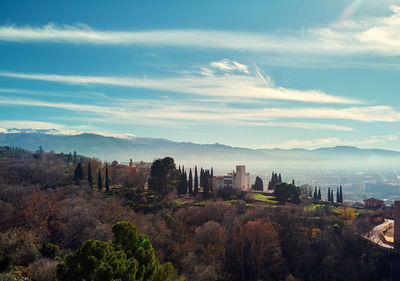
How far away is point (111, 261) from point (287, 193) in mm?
38836

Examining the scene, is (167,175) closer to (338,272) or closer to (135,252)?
(338,272)

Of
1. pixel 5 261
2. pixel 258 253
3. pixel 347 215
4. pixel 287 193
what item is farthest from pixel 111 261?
pixel 287 193

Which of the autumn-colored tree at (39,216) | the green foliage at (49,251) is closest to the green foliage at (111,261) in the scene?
the green foliage at (49,251)

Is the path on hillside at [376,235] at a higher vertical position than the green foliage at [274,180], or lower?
lower

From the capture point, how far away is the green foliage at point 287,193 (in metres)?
47.9

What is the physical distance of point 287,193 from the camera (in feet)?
157

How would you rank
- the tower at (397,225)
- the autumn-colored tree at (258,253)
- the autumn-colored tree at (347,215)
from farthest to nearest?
the autumn-colored tree at (347,215), the tower at (397,225), the autumn-colored tree at (258,253)

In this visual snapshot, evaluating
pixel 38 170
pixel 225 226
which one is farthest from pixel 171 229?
pixel 38 170

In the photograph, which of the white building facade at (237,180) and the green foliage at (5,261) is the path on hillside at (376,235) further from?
the green foliage at (5,261)

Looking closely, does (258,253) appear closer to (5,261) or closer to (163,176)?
(5,261)

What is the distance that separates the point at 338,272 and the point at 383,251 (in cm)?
656

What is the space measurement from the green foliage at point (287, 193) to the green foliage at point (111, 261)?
35.4 metres

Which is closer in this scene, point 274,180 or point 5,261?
point 5,261

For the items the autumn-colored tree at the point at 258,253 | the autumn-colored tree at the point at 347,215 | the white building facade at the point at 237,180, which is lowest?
the autumn-colored tree at the point at 258,253
